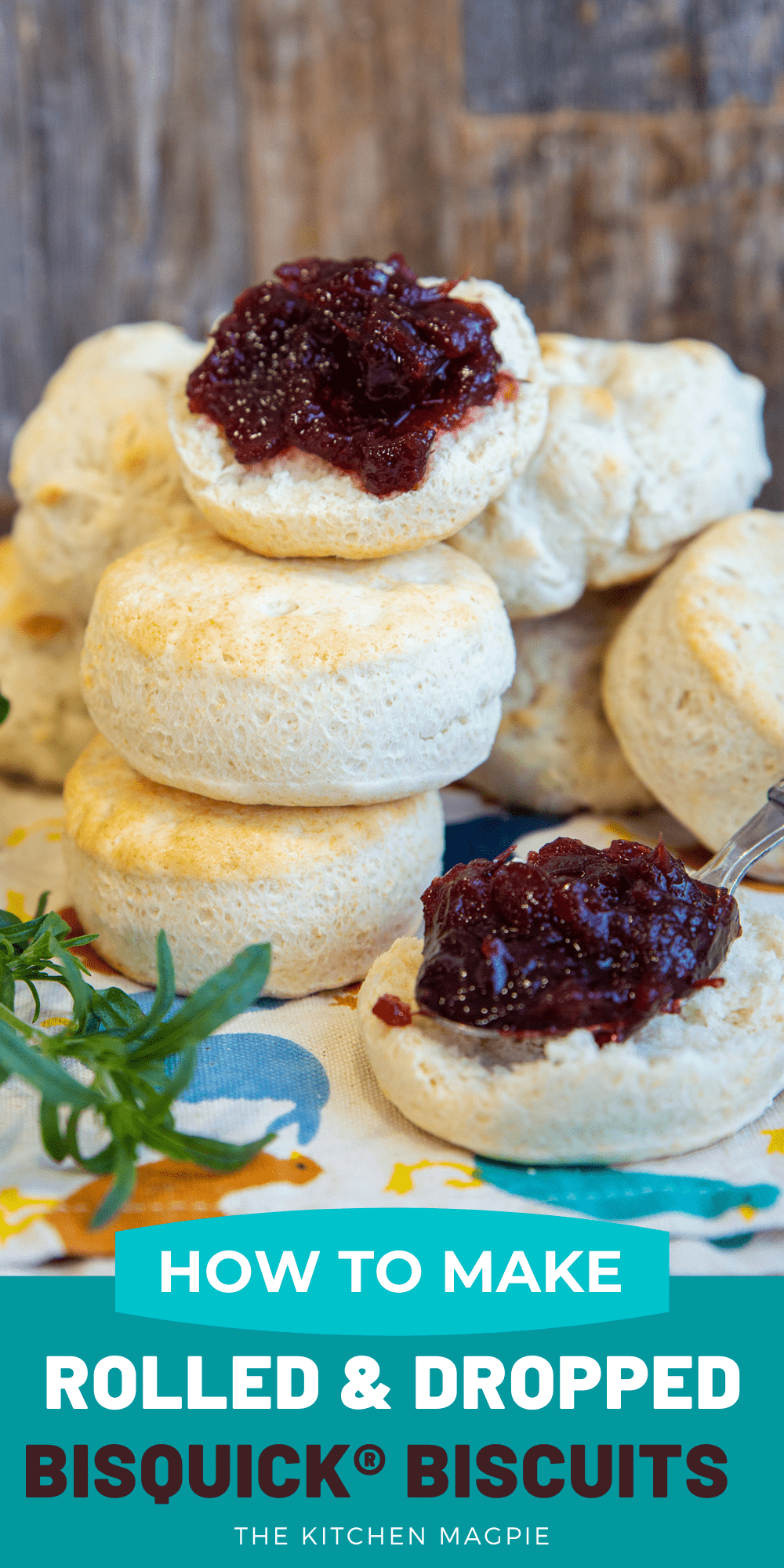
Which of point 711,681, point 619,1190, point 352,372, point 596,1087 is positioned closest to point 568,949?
point 596,1087

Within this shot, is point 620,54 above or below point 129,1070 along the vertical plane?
above

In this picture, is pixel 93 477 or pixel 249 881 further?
pixel 93 477

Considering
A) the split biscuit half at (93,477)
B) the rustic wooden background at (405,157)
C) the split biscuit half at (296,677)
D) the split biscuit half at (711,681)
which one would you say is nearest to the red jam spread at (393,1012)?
the split biscuit half at (296,677)

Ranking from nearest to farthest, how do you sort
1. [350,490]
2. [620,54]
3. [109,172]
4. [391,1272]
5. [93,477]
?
1. [391,1272]
2. [350,490]
3. [93,477]
4. [620,54]
5. [109,172]

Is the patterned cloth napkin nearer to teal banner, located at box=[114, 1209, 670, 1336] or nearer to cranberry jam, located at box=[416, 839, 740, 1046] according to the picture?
teal banner, located at box=[114, 1209, 670, 1336]

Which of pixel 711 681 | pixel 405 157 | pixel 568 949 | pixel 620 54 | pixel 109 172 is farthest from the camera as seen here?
pixel 405 157

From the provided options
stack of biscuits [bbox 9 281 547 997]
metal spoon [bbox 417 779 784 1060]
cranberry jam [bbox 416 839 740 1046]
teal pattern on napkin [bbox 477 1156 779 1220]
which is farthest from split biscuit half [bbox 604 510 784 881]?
teal pattern on napkin [bbox 477 1156 779 1220]

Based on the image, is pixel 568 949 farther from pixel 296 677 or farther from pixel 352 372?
pixel 352 372
